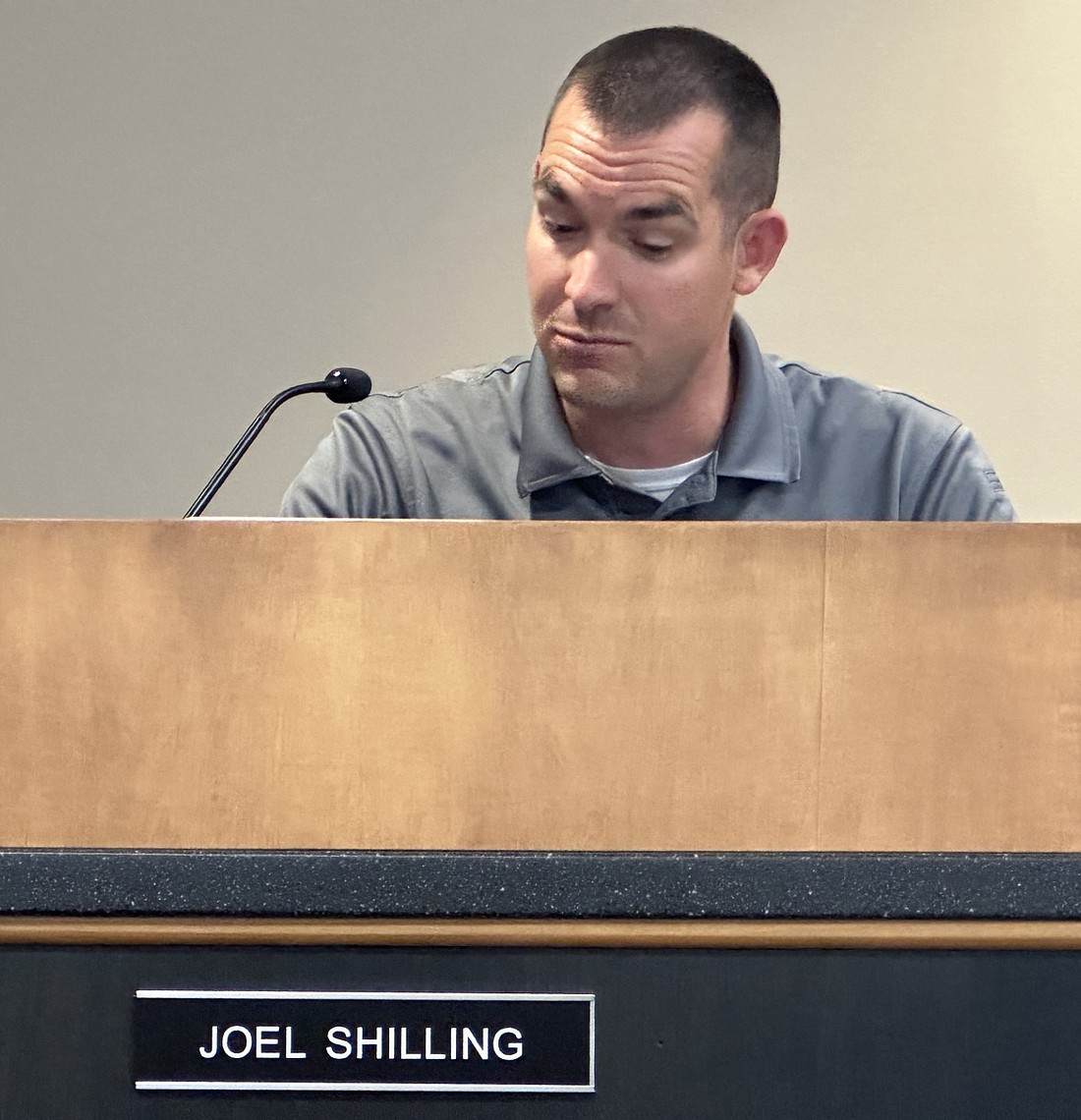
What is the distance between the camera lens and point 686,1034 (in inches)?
23.8

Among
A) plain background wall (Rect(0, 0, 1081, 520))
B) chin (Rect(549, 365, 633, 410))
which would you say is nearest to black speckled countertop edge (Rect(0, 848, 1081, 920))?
chin (Rect(549, 365, 633, 410))

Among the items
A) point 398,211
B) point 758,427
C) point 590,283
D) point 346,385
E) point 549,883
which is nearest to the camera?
point 549,883

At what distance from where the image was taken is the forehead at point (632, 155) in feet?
3.96

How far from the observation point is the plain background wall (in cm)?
202

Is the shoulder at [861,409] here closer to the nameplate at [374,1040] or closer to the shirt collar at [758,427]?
the shirt collar at [758,427]

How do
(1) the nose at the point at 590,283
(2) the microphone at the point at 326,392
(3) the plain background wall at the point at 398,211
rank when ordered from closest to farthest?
(2) the microphone at the point at 326,392 → (1) the nose at the point at 590,283 → (3) the plain background wall at the point at 398,211

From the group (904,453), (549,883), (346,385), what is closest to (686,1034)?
(549,883)

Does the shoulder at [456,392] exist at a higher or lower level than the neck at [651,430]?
higher

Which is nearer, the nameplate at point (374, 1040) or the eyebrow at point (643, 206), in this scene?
the nameplate at point (374, 1040)

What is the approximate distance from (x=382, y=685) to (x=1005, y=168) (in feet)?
5.46

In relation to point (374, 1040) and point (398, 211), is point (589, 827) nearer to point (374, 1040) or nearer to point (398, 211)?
point (374, 1040)

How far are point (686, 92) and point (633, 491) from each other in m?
0.33

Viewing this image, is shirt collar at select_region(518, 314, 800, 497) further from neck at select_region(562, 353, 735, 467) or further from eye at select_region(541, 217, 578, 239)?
eye at select_region(541, 217, 578, 239)

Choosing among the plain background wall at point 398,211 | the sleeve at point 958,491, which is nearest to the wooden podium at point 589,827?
the sleeve at point 958,491
